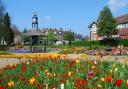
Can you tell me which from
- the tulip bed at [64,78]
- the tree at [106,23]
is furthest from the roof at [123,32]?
the tulip bed at [64,78]

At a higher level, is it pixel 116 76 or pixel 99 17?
pixel 99 17

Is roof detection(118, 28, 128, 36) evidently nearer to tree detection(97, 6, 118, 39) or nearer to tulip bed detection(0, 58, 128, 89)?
tree detection(97, 6, 118, 39)

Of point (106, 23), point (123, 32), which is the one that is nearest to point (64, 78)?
point (106, 23)

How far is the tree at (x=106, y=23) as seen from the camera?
77900 millimetres

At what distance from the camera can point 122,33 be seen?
94.9 m

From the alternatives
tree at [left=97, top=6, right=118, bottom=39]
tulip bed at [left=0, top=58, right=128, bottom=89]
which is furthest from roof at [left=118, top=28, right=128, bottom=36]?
tulip bed at [left=0, top=58, right=128, bottom=89]

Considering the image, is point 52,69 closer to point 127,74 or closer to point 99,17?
point 127,74

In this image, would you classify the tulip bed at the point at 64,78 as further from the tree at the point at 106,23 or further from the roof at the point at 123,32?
the roof at the point at 123,32

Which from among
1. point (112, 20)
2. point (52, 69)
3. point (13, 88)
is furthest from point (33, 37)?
point (13, 88)

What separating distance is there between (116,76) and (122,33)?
86756 millimetres

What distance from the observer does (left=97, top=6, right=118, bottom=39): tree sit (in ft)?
256

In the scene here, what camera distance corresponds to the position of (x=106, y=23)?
77188mm

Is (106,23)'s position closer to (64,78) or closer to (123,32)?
(123,32)

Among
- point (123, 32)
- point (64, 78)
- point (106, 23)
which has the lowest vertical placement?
point (64, 78)
